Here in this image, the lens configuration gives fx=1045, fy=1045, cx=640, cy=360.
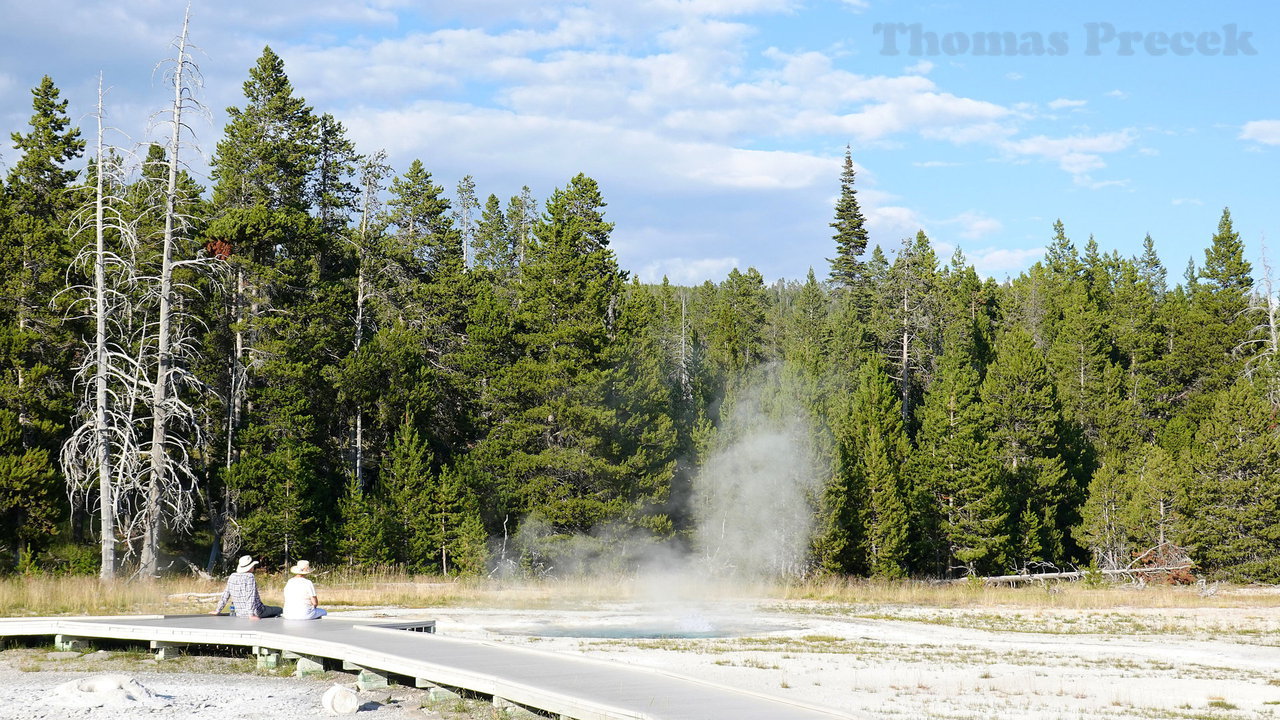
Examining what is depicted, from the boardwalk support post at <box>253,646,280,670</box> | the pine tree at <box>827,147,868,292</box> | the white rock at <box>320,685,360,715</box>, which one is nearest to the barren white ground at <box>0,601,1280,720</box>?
the white rock at <box>320,685,360,715</box>

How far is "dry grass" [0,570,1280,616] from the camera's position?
2130 cm

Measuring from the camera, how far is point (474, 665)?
1217 cm

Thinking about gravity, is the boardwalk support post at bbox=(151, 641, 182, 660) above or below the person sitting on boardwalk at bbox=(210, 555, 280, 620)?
below

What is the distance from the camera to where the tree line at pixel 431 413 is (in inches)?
1308

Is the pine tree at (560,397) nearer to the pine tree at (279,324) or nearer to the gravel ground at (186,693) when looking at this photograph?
the pine tree at (279,324)

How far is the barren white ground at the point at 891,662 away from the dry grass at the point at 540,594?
2767 millimetres

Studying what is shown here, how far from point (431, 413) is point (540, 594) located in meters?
13.2

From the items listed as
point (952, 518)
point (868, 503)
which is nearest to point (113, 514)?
point (868, 503)

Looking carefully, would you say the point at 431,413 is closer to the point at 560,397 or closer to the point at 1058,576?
the point at 560,397

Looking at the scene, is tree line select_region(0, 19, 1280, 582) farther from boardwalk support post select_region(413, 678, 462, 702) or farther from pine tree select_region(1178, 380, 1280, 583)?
boardwalk support post select_region(413, 678, 462, 702)

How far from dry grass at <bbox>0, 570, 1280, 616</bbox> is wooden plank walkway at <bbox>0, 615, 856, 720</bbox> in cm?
585

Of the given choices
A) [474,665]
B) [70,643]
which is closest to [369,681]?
[474,665]

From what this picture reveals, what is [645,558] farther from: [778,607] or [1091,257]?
[1091,257]

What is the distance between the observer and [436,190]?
5334cm
